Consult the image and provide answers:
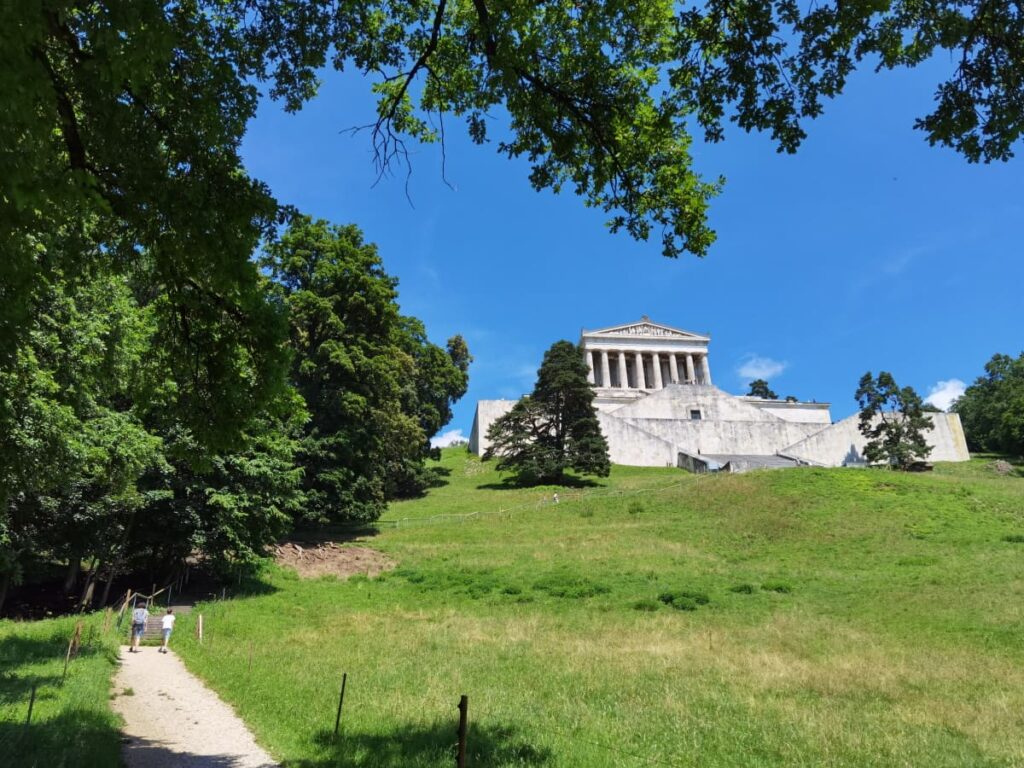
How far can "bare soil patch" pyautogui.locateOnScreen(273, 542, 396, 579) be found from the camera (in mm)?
26562

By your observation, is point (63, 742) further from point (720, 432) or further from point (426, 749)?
point (720, 432)

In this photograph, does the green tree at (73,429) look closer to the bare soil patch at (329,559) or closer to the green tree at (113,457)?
the green tree at (113,457)

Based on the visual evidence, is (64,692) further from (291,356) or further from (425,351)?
(425,351)

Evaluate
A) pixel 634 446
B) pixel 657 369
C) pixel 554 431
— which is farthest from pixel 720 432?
pixel 657 369

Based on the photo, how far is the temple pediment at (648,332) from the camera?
103m

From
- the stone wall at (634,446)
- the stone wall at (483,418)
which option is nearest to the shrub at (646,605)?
the stone wall at (634,446)

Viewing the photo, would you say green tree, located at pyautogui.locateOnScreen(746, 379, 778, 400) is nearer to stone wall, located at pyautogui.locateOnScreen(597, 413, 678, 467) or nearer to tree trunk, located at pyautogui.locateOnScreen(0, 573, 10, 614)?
stone wall, located at pyautogui.locateOnScreen(597, 413, 678, 467)

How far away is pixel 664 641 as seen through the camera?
595 inches

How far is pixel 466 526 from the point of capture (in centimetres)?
3553

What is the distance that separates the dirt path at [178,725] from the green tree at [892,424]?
56.5m

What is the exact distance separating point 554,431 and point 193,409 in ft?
156

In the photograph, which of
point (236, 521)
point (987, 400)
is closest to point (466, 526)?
point (236, 521)

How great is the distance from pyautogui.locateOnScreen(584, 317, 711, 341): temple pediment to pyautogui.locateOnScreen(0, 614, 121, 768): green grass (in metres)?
91.4

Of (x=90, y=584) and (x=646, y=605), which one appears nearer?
(x=646, y=605)
